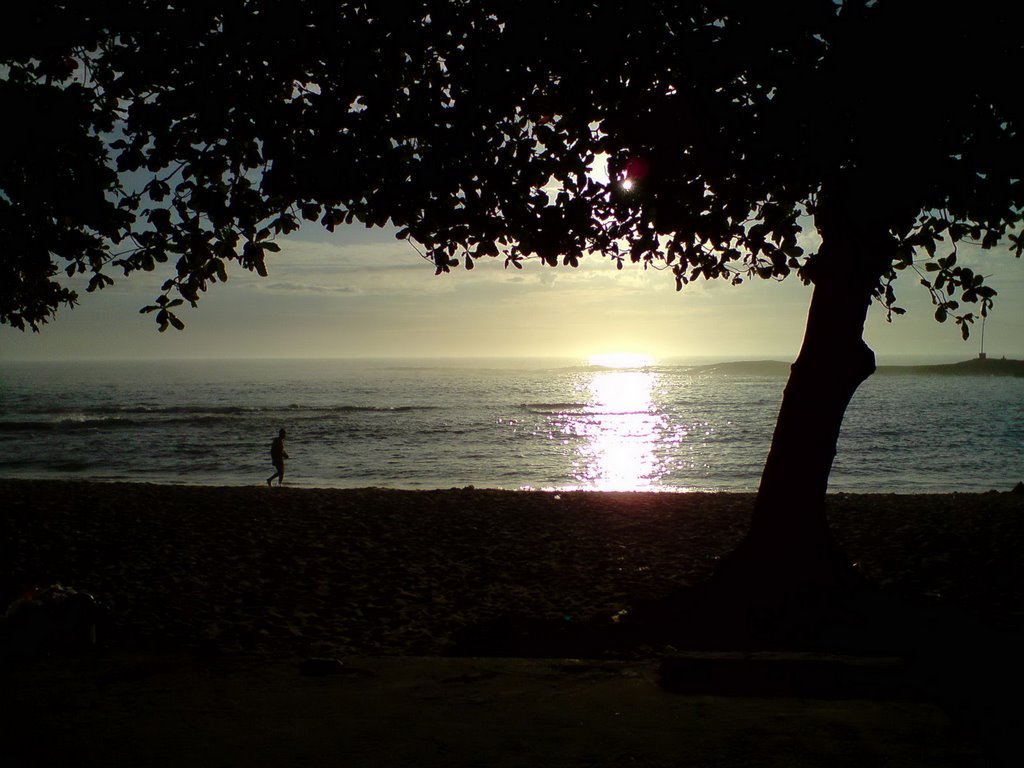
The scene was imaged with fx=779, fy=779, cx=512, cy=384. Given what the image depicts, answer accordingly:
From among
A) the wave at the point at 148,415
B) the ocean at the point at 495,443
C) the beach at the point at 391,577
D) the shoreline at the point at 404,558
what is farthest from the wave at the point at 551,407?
the shoreline at the point at 404,558

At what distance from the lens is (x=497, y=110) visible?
6.70 m

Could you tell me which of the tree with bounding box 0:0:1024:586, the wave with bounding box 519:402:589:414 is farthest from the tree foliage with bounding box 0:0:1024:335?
the wave with bounding box 519:402:589:414

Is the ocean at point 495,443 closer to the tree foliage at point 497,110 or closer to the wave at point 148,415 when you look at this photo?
the wave at point 148,415

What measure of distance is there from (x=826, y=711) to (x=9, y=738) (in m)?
4.05

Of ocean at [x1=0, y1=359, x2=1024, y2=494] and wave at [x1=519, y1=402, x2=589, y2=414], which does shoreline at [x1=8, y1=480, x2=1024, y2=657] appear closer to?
ocean at [x1=0, y1=359, x2=1024, y2=494]

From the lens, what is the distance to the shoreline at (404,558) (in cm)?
680

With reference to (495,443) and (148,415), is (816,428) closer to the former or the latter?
(495,443)

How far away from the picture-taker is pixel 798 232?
29.5 ft

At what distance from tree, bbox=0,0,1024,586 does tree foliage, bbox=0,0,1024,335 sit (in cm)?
2

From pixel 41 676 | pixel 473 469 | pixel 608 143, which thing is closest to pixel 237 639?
pixel 41 676

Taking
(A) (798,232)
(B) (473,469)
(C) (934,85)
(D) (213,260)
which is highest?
(C) (934,85)

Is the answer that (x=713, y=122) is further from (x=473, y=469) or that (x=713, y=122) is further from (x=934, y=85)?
(x=473, y=469)

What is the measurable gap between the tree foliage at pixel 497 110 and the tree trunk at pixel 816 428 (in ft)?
0.59

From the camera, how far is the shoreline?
22.3ft
